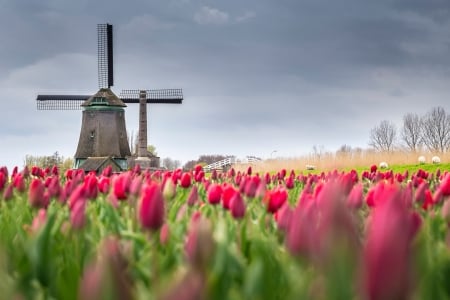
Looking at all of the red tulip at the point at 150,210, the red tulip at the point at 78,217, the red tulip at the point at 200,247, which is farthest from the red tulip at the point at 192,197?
the red tulip at the point at 200,247

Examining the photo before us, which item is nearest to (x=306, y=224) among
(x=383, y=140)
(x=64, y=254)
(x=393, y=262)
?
(x=393, y=262)

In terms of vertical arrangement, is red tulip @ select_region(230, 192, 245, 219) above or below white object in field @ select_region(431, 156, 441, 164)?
below

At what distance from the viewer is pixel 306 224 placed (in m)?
1.12

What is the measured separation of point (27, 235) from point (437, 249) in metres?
1.49

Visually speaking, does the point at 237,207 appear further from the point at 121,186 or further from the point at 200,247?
the point at 200,247

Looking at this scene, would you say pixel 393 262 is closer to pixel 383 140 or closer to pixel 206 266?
pixel 206 266

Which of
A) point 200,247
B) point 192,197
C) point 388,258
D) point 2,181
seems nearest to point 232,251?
point 200,247

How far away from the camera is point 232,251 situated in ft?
5.17

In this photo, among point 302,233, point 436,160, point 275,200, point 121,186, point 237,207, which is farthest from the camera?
point 436,160

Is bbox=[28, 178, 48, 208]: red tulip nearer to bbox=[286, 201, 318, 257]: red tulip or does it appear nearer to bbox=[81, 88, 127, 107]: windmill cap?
bbox=[286, 201, 318, 257]: red tulip

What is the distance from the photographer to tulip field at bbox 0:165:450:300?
0.65m

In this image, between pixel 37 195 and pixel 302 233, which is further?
pixel 37 195

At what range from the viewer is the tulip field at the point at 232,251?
0.65 m

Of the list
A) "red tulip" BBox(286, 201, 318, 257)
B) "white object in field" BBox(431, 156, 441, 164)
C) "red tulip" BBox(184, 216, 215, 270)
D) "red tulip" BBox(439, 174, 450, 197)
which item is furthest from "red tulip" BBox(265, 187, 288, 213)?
"white object in field" BBox(431, 156, 441, 164)
